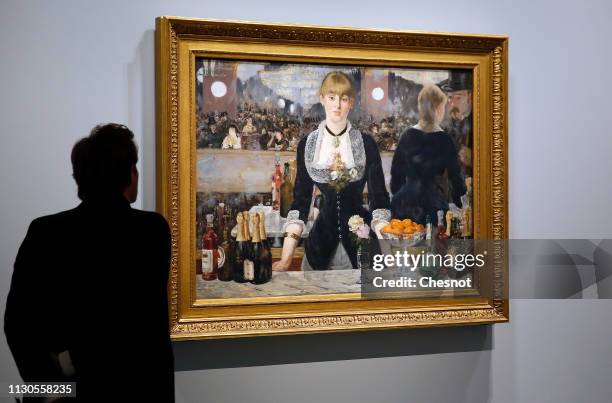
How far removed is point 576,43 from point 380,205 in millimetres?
1057

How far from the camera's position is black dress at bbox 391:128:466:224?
2.43 metres

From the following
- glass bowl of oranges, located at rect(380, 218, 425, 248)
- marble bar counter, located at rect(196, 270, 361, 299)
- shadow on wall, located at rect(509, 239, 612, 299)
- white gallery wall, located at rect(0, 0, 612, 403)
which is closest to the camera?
white gallery wall, located at rect(0, 0, 612, 403)

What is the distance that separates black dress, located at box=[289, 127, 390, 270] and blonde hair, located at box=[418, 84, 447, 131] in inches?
8.6

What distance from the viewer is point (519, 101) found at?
257 cm

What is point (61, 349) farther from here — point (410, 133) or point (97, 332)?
point (410, 133)

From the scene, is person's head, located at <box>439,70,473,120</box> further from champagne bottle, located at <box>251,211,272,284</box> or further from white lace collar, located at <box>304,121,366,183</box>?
champagne bottle, located at <box>251,211,272,284</box>

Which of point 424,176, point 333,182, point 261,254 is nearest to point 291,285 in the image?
point 261,254

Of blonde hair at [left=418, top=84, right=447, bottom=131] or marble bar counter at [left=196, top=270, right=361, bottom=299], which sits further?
blonde hair at [left=418, top=84, right=447, bottom=131]

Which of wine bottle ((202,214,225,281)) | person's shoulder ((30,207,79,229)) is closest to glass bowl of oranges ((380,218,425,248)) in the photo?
wine bottle ((202,214,225,281))

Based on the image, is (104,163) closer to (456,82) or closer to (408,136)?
(408,136)

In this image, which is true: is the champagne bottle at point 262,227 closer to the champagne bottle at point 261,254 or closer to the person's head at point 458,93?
the champagne bottle at point 261,254

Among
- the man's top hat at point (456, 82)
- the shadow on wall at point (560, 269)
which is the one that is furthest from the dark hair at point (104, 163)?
the shadow on wall at point (560, 269)

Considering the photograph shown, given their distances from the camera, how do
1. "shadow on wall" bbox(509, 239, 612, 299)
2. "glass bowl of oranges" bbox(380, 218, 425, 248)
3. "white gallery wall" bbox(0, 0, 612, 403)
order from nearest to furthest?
"white gallery wall" bbox(0, 0, 612, 403) → "glass bowl of oranges" bbox(380, 218, 425, 248) → "shadow on wall" bbox(509, 239, 612, 299)

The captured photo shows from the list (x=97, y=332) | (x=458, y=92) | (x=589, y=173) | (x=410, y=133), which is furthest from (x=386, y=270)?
(x=97, y=332)
